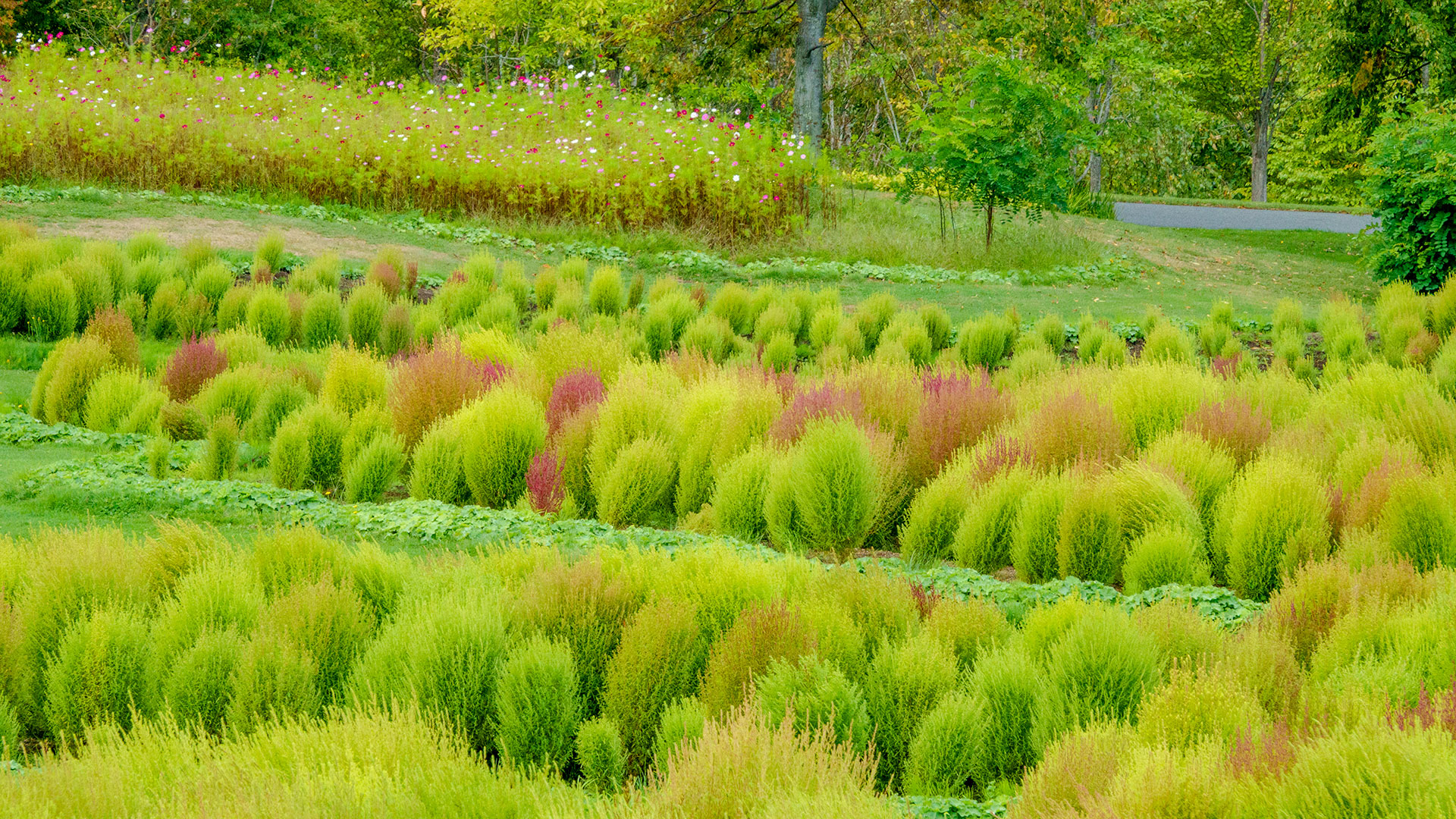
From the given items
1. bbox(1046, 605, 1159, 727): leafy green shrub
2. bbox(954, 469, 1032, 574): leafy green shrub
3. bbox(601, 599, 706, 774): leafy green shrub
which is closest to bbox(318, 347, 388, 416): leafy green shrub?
bbox(954, 469, 1032, 574): leafy green shrub

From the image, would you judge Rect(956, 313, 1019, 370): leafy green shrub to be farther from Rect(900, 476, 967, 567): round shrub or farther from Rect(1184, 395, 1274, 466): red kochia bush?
Rect(900, 476, 967, 567): round shrub

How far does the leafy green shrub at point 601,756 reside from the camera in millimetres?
3607

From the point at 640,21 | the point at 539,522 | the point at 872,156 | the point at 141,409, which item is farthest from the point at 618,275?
the point at 872,156

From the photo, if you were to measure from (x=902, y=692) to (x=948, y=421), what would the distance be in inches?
119

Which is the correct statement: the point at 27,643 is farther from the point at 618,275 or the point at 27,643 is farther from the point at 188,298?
the point at 618,275

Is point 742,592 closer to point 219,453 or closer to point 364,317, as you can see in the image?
point 219,453

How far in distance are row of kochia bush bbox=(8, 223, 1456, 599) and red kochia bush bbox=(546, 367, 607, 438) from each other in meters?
0.02

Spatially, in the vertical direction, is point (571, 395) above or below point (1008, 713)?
above

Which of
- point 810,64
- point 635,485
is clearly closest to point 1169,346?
point 635,485

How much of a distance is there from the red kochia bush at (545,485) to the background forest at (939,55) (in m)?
9.49

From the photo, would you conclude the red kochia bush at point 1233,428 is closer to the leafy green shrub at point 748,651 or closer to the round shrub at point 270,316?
the leafy green shrub at point 748,651

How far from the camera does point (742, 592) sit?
4305mm

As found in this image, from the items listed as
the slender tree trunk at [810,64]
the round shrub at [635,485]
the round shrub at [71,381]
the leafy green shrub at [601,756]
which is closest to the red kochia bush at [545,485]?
the round shrub at [635,485]

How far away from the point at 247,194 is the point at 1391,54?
52.7ft
